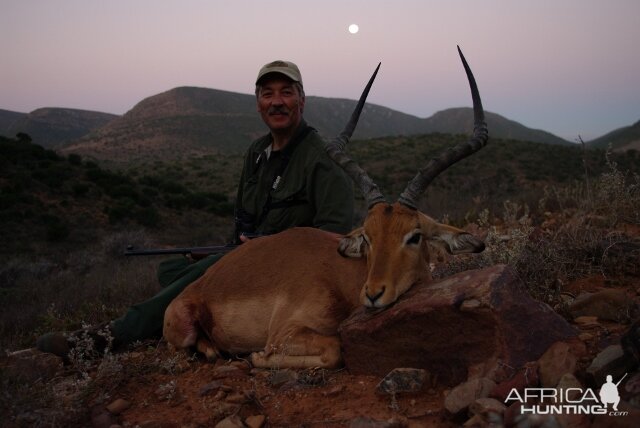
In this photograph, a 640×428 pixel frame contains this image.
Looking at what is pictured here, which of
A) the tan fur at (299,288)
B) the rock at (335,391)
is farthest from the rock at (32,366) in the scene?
the rock at (335,391)

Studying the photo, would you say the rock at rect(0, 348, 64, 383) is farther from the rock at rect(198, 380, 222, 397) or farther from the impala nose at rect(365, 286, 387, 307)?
the impala nose at rect(365, 286, 387, 307)

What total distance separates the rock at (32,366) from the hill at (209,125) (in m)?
62.8

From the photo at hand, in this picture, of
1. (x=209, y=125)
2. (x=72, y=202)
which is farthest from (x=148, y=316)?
(x=209, y=125)

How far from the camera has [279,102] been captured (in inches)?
258

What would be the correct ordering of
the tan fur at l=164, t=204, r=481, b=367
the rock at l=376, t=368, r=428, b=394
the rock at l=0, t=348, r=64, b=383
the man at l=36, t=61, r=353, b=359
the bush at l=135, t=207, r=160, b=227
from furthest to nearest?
the bush at l=135, t=207, r=160, b=227
the man at l=36, t=61, r=353, b=359
the rock at l=0, t=348, r=64, b=383
the tan fur at l=164, t=204, r=481, b=367
the rock at l=376, t=368, r=428, b=394

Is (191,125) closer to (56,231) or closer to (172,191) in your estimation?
(172,191)

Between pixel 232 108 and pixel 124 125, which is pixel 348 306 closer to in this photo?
pixel 124 125

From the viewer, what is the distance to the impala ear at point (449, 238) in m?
4.40

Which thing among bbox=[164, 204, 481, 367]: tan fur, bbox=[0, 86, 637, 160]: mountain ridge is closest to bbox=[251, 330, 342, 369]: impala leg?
bbox=[164, 204, 481, 367]: tan fur

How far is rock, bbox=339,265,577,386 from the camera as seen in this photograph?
3326 millimetres

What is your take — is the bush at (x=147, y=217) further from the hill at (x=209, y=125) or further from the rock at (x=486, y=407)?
the hill at (x=209, y=125)

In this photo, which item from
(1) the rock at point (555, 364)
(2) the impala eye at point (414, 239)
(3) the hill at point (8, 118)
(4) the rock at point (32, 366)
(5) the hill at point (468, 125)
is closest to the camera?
(1) the rock at point (555, 364)

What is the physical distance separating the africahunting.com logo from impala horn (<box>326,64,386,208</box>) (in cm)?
211

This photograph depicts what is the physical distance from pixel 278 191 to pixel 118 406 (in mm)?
3243
